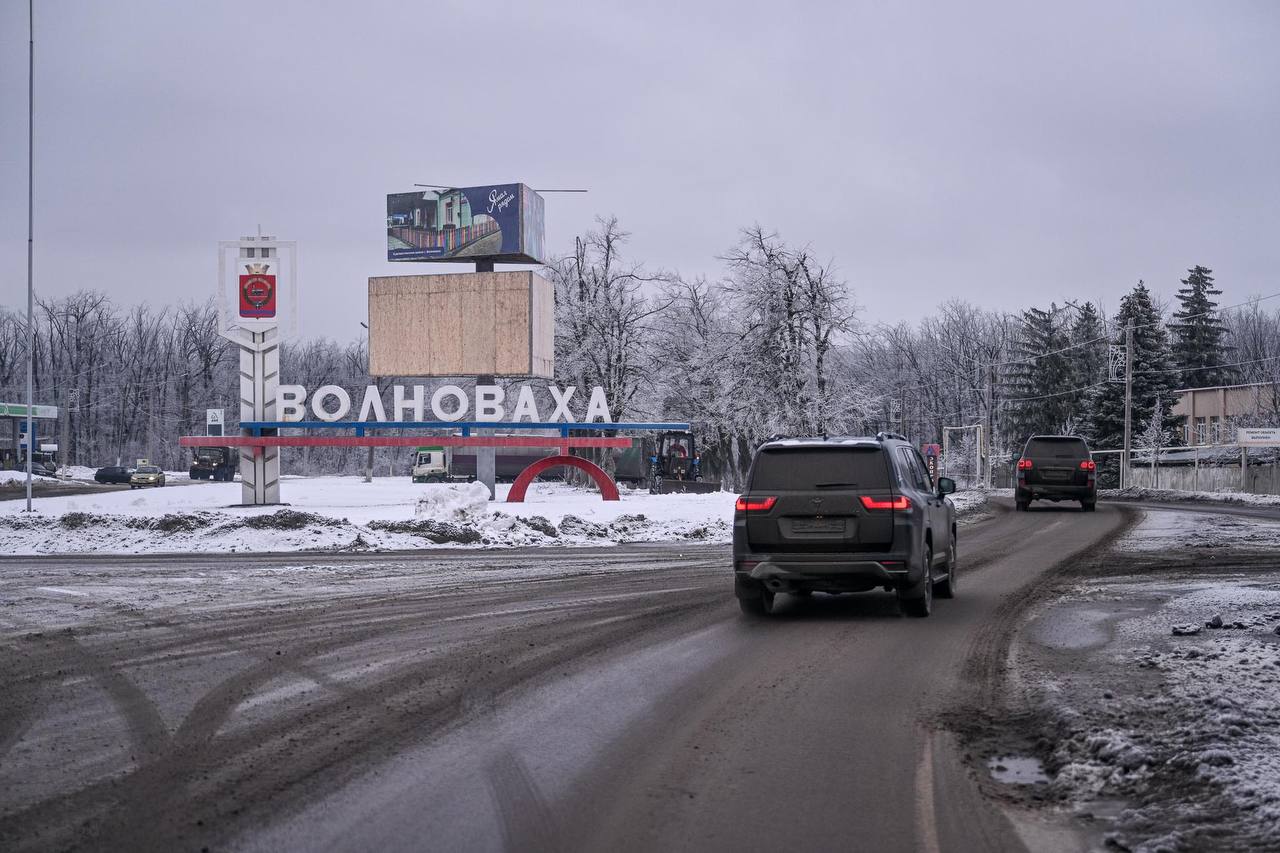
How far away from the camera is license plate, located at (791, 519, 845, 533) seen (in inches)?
474

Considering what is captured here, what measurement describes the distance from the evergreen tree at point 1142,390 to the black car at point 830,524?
62117 mm

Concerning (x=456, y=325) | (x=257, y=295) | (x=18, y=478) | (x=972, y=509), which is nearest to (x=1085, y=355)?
(x=972, y=509)

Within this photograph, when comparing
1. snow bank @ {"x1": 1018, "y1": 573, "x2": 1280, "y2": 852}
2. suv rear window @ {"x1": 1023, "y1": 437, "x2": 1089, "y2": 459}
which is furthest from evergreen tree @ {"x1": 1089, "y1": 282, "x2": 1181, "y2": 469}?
snow bank @ {"x1": 1018, "y1": 573, "x2": 1280, "y2": 852}

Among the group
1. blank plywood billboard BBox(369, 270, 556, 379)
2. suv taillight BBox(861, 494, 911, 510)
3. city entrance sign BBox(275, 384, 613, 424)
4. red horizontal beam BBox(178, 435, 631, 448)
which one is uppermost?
blank plywood billboard BBox(369, 270, 556, 379)

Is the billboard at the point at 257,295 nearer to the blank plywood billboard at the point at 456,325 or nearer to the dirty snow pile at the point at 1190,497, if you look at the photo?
the blank plywood billboard at the point at 456,325

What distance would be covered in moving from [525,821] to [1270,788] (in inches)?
137

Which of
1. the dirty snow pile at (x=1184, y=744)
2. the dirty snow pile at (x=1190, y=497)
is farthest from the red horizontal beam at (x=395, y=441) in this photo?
the dirty snow pile at (x=1184, y=744)

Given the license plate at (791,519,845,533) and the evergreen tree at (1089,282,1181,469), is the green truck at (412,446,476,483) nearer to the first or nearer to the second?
the evergreen tree at (1089,282,1181,469)

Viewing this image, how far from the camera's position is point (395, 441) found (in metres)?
36.9

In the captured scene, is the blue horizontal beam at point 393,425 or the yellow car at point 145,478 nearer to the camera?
the blue horizontal beam at point 393,425

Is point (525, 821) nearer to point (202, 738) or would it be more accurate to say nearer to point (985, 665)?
point (202, 738)

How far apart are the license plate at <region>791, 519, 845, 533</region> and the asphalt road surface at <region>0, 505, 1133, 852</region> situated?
3.18ft

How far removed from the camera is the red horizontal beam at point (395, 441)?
1430 inches

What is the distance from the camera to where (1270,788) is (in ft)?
18.3
